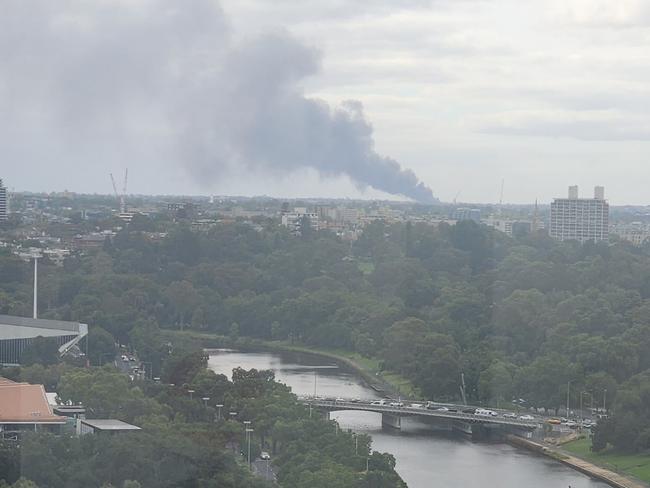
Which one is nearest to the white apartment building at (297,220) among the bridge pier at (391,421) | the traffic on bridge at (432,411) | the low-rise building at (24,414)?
the traffic on bridge at (432,411)

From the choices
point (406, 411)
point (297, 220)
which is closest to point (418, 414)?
point (406, 411)

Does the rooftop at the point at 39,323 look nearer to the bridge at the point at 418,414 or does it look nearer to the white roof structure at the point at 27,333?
the white roof structure at the point at 27,333

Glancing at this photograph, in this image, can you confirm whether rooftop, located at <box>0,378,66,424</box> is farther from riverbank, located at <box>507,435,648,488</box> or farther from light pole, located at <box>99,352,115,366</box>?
light pole, located at <box>99,352,115,366</box>

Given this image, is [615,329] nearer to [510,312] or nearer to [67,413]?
[510,312]

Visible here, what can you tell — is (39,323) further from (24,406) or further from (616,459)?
(616,459)

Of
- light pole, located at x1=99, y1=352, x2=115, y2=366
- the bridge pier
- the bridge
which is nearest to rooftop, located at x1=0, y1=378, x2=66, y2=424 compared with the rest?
the bridge

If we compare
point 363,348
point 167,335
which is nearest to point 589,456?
point 363,348
